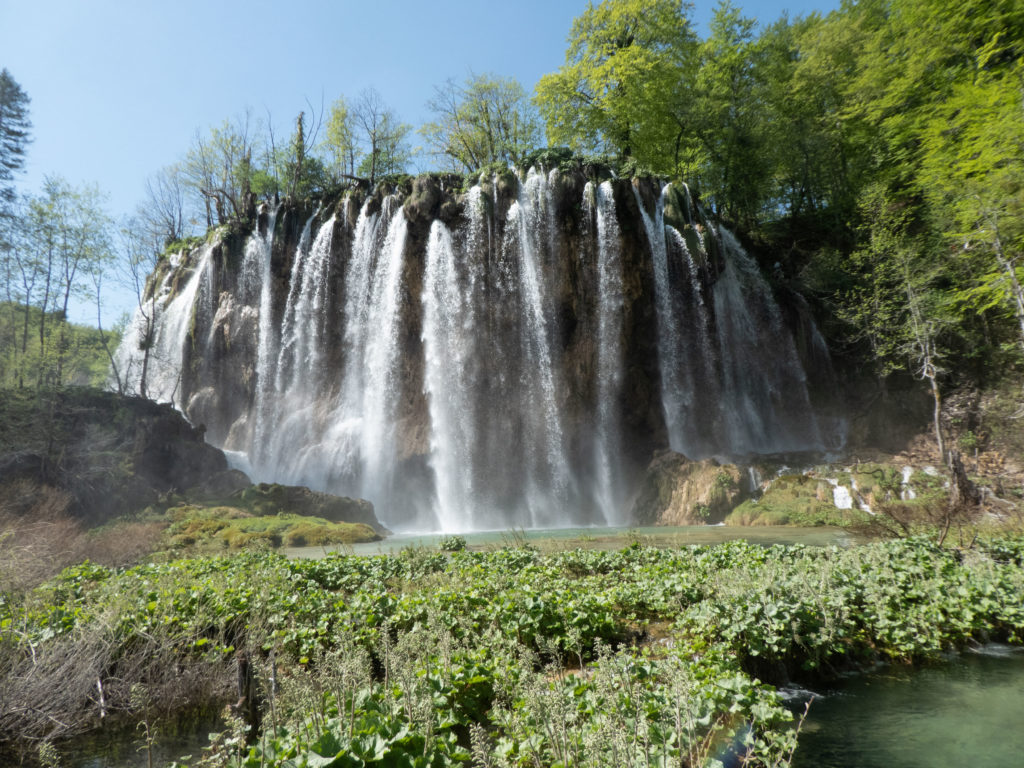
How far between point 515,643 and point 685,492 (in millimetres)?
16547

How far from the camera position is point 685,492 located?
19.7 metres

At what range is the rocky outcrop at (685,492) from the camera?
18.7m

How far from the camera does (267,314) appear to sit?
31.4 metres

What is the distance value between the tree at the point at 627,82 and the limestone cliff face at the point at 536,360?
7.18 metres

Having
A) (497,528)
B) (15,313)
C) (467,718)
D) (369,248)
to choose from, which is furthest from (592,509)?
(15,313)

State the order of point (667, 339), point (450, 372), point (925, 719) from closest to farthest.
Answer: point (925, 719) < point (667, 339) < point (450, 372)

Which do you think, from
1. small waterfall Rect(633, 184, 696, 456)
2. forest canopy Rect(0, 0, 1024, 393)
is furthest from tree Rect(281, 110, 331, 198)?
small waterfall Rect(633, 184, 696, 456)

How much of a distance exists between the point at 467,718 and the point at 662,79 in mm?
32694

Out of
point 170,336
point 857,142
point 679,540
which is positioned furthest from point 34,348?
point 857,142

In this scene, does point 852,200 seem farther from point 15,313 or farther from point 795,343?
point 15,313

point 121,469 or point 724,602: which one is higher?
point 121,469

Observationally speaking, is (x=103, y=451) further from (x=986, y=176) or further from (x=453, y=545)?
(x=986, y=176)

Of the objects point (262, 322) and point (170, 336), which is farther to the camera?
point (170, 336)

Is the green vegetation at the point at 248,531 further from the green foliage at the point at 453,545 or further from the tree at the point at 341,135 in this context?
the tree at the point at 341,135
